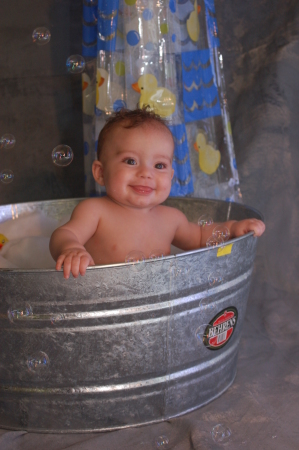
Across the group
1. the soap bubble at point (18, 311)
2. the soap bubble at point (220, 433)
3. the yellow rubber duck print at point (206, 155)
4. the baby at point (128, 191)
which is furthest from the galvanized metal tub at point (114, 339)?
the yellow rubber duck print at point (206, 155)

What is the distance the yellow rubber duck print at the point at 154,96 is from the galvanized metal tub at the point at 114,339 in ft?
2.37

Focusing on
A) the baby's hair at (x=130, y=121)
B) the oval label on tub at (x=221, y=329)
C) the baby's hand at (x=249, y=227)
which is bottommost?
the oval label on tub at (x=221, y=329)

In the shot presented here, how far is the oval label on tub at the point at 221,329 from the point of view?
1.16 metres

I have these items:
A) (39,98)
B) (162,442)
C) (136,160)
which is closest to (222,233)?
(136,160)

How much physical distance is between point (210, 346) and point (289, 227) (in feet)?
3.38

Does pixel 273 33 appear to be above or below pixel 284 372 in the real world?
above

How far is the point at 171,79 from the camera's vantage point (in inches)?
69.1

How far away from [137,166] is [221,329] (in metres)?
0.45

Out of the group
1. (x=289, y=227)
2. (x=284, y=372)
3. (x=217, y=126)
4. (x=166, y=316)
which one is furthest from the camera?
(x=289, y=227)

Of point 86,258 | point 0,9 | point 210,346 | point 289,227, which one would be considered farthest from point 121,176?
point 0,9

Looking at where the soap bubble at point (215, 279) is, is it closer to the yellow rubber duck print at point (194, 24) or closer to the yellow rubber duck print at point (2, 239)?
the yellow rubber duck print at point (2, 239)

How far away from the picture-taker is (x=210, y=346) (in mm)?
1176

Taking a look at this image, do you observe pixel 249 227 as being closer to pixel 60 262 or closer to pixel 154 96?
pixel 60 262

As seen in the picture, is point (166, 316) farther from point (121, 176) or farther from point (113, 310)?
point (121, 176)
